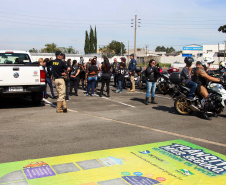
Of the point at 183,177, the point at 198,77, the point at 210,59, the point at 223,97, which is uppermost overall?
the point at 210,59

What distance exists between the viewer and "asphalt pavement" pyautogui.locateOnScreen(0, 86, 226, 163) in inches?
206

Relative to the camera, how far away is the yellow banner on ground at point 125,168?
3.75m

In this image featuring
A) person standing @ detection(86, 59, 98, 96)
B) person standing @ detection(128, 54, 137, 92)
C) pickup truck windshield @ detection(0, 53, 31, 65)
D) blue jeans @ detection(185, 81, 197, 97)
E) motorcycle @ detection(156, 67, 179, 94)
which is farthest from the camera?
person standing @ detection(128, 54, 137, 92)

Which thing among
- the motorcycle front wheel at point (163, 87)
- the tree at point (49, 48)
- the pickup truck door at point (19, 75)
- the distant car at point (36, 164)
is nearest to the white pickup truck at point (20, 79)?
the pickup truck door at point (19, 75)

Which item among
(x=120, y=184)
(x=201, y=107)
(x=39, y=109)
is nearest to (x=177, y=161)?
(x=120, y=184)

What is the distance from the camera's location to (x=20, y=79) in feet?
29.3

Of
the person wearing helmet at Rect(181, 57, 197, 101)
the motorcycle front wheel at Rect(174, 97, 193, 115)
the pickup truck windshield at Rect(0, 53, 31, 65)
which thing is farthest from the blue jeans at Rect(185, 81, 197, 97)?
the pickup truck windshield at Rect(0, 53, 31, 65)

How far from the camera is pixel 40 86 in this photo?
9297 mm

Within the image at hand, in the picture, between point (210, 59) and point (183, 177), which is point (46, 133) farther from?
point (210, 59)

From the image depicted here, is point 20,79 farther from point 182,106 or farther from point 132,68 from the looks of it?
point 132,68

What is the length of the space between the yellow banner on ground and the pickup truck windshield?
20.8ft

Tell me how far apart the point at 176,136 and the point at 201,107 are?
237 cm

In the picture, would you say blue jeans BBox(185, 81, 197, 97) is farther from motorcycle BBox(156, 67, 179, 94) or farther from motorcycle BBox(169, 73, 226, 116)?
motorcycle BBox(156, 67, 179, 94)

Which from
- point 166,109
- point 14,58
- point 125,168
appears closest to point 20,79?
point 14,58
